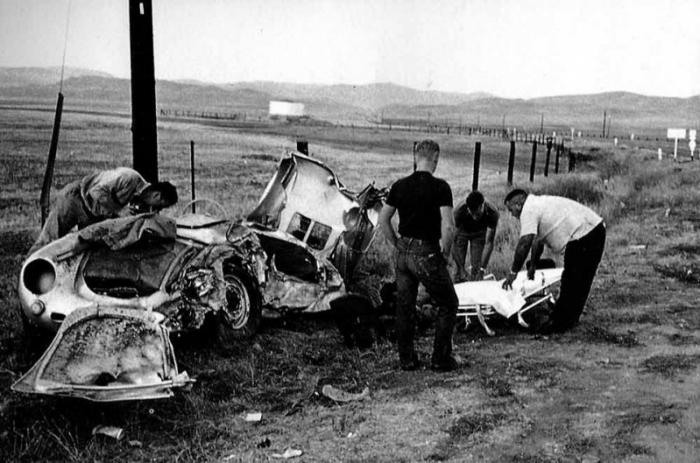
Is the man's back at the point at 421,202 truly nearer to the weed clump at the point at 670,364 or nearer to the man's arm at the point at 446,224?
the man's arm at the point at 446,224

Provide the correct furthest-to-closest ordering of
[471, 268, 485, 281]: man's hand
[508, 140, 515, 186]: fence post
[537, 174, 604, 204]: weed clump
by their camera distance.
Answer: [537, 174, 604, 204]: weed clump → [508, 140, 515, 186]: fence post → [471, 268, 485, 281]: man's hand

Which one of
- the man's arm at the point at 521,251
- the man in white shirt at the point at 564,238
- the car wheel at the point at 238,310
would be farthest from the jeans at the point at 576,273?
the car wheel at the point at 238,310

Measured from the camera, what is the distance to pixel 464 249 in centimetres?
892

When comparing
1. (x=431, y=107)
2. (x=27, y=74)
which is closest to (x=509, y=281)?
(x=27, y=74)

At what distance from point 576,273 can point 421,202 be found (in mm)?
2131

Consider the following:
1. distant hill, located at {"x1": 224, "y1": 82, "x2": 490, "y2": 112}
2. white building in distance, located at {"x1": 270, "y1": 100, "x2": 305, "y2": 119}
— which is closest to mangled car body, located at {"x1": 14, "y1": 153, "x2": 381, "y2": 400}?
white building in distance, located at {"x1": 270, "y1": 100, "x2": 305, "y2": 119}

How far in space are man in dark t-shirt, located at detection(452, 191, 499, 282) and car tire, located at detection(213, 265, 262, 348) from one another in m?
2.55

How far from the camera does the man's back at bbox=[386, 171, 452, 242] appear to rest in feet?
19.2

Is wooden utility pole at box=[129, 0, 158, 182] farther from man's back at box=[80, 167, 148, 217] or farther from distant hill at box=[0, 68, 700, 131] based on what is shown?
distant hill at box=[0, 68, 700, 131]

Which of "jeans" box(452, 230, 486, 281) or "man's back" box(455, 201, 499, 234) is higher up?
"man's back" box(455, 201, 499, 234)

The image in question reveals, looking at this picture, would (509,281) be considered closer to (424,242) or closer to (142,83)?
(424,242)

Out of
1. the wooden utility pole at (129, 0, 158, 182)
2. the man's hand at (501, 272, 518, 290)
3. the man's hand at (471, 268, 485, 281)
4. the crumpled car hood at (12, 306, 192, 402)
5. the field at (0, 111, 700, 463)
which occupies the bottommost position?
the field at (0, 111, 700, 463)

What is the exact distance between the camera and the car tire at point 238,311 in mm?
6676

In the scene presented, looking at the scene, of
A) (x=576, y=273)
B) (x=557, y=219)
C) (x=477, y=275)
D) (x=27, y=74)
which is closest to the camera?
(x=557, y=219)
